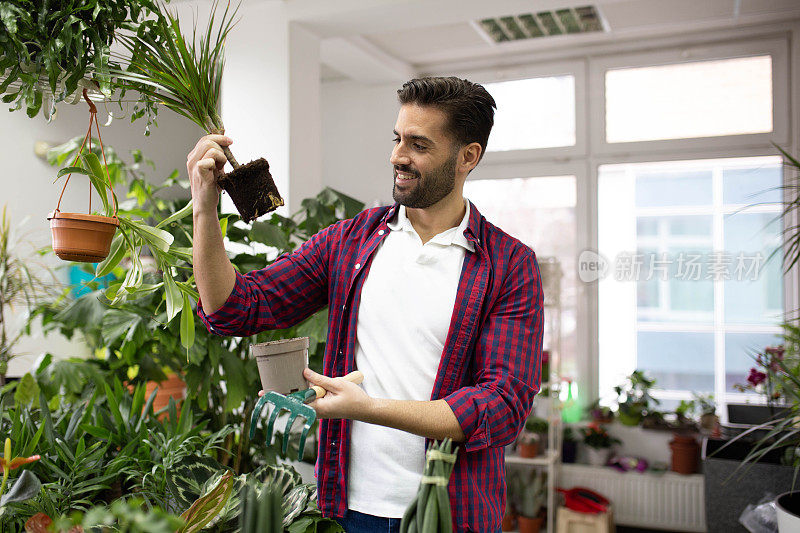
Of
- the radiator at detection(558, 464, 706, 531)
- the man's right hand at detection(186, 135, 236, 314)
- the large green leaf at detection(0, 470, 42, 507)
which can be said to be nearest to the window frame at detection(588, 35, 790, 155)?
the radiator at detection(558, 464, 706, 531)

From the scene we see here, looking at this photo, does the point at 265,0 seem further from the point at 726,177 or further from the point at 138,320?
the point at 726,177

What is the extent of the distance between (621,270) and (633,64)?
1.44m

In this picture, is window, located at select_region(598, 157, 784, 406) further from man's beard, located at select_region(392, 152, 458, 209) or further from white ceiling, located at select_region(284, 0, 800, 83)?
man's beard, located at select_region(392, 152, 458, 209)

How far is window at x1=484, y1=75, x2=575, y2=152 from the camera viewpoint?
5164 mm

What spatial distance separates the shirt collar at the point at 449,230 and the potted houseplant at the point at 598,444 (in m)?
3.50

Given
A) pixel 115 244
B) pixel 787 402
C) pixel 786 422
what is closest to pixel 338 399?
pixel 115 244

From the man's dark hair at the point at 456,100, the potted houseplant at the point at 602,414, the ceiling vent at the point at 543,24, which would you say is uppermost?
the ceiling vent at the point at 543,24

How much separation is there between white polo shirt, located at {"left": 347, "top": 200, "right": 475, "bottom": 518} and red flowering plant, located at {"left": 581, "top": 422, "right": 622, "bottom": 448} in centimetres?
354

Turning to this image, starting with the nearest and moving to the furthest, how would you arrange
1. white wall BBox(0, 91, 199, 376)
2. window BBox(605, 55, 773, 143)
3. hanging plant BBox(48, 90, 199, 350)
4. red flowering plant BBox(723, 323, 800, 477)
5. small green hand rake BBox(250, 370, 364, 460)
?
small green hand rake BBox(250, 370, 364, 460), hanging plant BBox(48, 90, 199, 350), red flowering plant BBox(723, 323, 800, 477), white wall BBox(0, 91, 199, 376), window BBox(605, 55, 773, 143)

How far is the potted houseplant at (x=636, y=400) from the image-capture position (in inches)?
184

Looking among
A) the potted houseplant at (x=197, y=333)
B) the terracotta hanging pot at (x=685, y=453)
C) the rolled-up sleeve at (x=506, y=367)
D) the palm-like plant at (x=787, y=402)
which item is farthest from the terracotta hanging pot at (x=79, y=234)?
the terracotta hanging pot at (x=685, y=453)

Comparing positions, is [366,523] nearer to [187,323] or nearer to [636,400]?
[187,323]

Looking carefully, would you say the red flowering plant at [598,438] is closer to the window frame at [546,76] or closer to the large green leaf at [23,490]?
the window frame at [546,76]

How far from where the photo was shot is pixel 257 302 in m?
1.48
